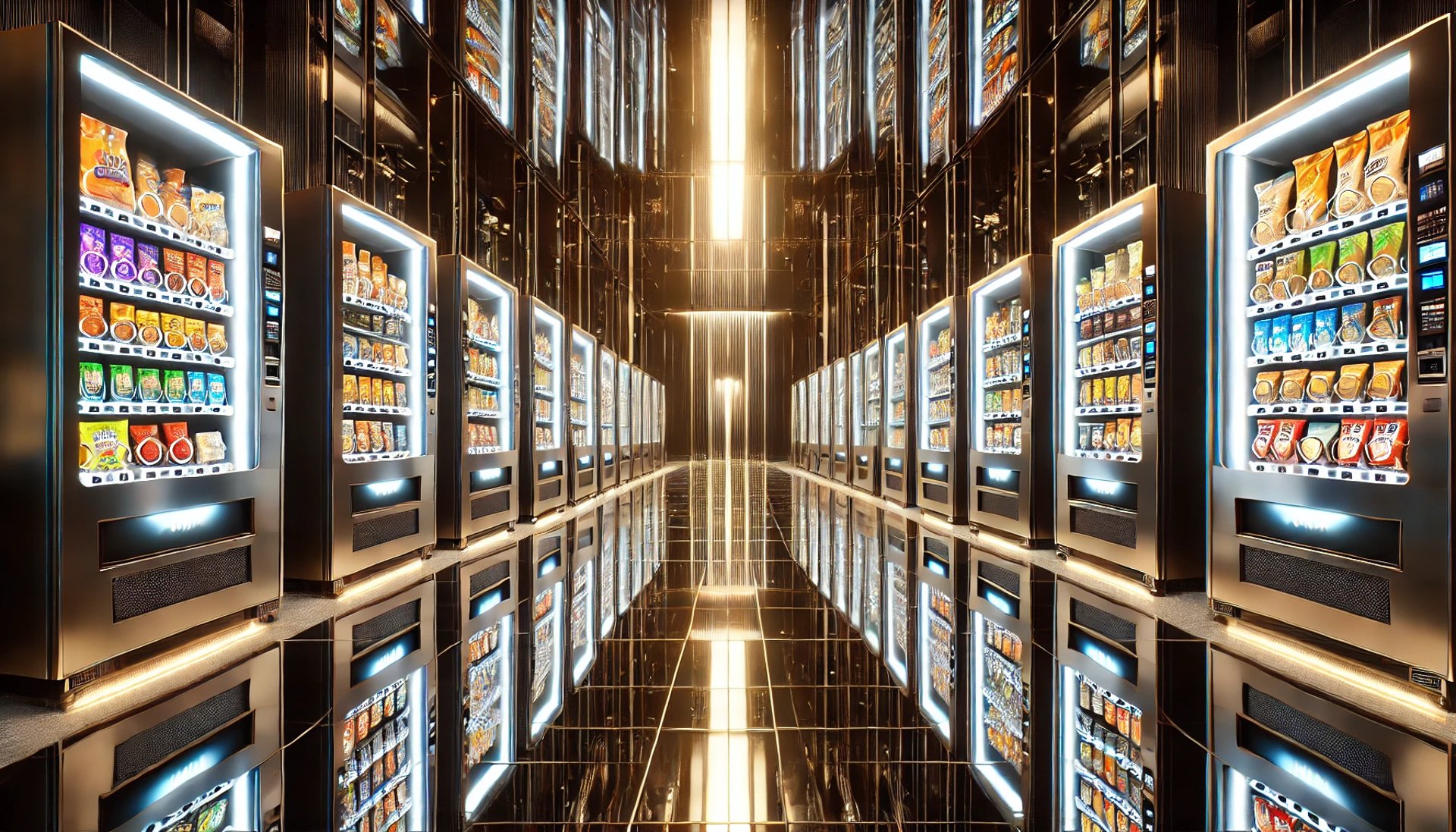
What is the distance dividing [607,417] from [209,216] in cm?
820

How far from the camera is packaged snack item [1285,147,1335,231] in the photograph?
3.23 m

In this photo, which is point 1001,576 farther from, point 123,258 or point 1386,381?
point 123,258

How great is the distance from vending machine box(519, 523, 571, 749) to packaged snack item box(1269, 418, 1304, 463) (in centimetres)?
349

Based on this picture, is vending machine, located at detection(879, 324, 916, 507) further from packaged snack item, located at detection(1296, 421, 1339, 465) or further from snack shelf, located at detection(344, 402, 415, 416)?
snack shelf, located at detection(344, 402, 415, 416)

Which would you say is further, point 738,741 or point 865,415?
point 865,415

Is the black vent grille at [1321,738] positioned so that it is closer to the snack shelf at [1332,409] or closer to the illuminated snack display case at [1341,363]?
the illuminated snack display case at [1341,363]

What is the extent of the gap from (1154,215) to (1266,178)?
1.92ft

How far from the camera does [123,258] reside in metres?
2.92

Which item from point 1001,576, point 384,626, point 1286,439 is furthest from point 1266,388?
point 384,626

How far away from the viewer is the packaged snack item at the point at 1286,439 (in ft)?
10.9

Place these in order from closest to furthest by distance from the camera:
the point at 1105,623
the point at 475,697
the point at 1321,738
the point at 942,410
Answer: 1. the point at 1321,738
2. the point at 475,697
3. the point at 1105,623
4. the point at 942,410

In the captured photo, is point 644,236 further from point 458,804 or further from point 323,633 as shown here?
point 458,804

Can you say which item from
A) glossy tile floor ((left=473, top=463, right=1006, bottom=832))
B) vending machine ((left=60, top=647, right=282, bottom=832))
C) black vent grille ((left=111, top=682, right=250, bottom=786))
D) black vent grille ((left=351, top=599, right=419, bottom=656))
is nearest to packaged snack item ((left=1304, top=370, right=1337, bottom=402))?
glossy tile floor ((left=473, top=463, right=1006, bottom=832))

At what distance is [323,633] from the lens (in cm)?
331
